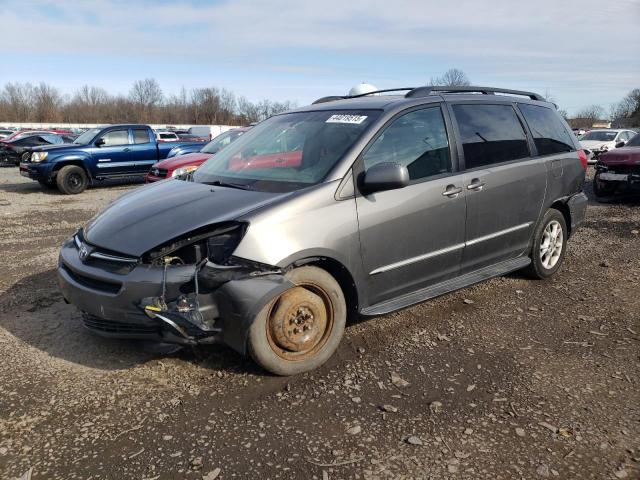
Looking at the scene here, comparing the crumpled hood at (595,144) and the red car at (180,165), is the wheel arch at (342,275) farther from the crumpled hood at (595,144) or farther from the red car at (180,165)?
the crumpled hood at (595,144)

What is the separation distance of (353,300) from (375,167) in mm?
926

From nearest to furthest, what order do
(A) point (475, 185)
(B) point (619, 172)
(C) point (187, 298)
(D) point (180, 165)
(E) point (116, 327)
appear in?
(C) point (187, 298), (E) point (116, 327), (A) point (475, 185), (B) point (619, 172), (D) point (180, 165)

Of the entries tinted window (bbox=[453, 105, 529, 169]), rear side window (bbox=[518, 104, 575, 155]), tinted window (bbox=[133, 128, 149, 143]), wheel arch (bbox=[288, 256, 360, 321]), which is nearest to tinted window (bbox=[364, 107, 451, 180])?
tinted window (bbox=[453, 105, 529, 169])

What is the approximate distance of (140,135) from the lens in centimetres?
1421

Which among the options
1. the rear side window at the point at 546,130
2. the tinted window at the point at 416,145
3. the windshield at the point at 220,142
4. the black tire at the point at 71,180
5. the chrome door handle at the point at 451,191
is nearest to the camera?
the tinted window at the point at 416,145

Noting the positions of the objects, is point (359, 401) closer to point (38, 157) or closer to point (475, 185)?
point (475, 185)

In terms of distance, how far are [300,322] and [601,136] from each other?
20.4 m

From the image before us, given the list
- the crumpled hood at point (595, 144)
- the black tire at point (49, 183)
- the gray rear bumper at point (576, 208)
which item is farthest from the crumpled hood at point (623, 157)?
the black tire at point (49, 183)

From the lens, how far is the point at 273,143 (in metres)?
4.23

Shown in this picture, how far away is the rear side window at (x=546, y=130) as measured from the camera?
4973 millimetres

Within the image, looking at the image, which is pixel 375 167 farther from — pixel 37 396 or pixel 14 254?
pixel 14 254

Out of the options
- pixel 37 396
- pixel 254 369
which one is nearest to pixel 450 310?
pixel 254 369

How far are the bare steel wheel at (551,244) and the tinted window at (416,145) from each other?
176 centimetres

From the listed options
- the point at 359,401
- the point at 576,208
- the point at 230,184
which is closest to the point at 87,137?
the point at 230,184
